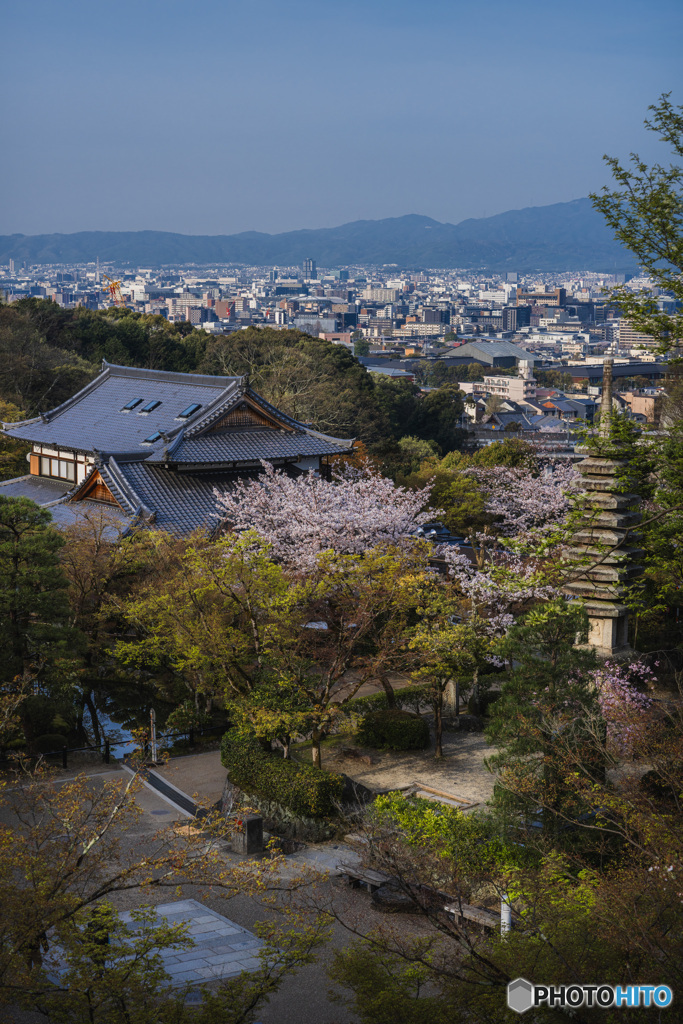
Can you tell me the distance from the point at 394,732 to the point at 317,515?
5.70 m

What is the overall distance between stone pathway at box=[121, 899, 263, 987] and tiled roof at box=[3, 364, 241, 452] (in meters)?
15.6

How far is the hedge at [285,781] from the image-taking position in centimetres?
1417

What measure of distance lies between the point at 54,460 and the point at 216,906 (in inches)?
739

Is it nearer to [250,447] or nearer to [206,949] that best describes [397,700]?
[206,949]

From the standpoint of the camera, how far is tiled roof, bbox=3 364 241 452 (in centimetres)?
2691

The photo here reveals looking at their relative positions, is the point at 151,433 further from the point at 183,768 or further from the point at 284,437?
the point at 183,768

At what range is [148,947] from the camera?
7.83 metres

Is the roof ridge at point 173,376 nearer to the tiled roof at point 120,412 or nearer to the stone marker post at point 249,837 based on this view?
the tiled roof at point 120,412

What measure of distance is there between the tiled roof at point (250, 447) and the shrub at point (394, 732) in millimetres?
10219

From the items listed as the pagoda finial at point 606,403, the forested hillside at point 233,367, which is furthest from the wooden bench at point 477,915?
the forested hillside at point 233,367

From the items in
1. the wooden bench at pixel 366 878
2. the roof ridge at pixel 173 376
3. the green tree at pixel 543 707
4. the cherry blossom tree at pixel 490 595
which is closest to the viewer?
the green tree at pixel 543 707

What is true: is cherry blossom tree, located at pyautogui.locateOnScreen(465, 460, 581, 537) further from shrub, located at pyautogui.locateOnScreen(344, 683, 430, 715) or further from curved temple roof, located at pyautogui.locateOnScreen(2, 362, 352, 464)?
shrub, located at pyautogui.locateOnScreen(344, 683, 430, 715)

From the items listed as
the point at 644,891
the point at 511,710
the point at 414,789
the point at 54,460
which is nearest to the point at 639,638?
the point at 414,789

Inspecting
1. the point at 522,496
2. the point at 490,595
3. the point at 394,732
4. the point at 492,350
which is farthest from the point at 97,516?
the point at 492,350
